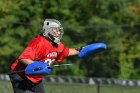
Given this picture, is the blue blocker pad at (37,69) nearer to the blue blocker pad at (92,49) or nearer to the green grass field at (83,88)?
the blue blocker pad at (92,49)

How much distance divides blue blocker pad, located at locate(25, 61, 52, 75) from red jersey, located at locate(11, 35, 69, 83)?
14cm

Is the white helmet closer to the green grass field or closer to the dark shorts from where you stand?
the dark shorts

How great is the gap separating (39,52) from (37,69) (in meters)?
0.40


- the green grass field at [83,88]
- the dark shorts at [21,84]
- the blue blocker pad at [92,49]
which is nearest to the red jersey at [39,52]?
the dark shorts at [21,84]

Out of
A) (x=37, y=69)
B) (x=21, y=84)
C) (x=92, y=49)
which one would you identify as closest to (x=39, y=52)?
(x=37, y=69)

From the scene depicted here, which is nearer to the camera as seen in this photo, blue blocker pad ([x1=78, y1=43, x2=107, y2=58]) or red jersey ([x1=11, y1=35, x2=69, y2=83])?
red jersey ([x1=11, y1=35, x2=69, y2=83])

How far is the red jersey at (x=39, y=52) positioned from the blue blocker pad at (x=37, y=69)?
5.7 inches

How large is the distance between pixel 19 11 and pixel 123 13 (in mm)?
3857

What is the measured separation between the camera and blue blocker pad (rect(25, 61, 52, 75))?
23.7 ft

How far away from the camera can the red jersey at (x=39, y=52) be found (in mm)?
7443

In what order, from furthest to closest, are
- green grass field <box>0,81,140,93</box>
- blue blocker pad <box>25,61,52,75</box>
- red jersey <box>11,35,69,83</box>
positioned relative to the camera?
1. green grass field <box>0,81,140,93</box>
2. red jersey <box>11,35,69,83</box>
3. blue blocker pad <box>25,61,52,75</box>

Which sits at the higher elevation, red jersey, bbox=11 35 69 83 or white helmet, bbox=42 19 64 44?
white helmet, bbox=42 19 64 44

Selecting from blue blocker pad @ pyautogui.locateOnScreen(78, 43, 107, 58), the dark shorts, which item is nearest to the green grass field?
blue blocker pad @ pyautogui.locateOnScreen(78, 43, 107, 58)

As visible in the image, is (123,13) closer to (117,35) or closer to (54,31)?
(117,35)
